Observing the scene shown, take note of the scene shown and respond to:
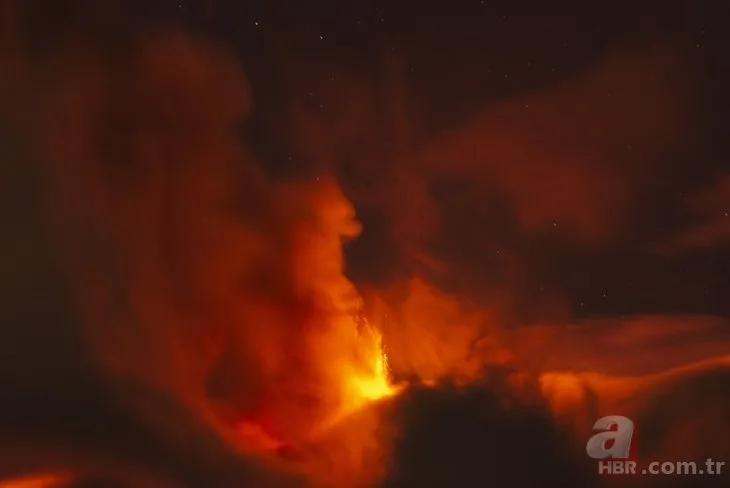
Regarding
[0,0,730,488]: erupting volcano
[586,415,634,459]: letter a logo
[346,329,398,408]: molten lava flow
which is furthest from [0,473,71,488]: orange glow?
[586,415,634,459]: letter a logo

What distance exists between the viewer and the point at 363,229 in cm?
132

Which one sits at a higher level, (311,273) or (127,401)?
(311,273)

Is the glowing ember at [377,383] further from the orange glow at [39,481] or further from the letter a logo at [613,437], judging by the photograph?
the orange glow at [39,481]

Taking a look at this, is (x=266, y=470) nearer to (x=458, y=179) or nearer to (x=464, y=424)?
(x=464, y=424)

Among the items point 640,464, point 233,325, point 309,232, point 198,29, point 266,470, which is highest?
point 198,29

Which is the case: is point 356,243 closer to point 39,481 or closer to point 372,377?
point 372,377

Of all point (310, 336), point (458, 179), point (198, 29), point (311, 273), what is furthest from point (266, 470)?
point (198, 29)

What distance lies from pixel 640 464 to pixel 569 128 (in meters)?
0.64

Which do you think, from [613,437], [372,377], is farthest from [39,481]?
[613,437]

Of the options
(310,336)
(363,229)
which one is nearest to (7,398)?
(310,336)

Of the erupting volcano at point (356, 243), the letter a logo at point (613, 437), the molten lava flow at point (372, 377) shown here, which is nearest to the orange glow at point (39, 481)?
the erupting volcano at point (356, 243)

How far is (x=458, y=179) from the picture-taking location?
1315mm

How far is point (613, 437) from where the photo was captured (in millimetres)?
1301

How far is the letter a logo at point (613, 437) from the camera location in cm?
130
